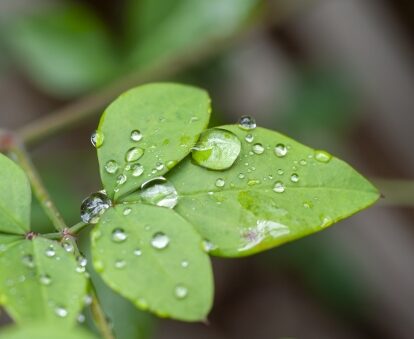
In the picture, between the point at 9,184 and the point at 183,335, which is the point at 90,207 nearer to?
the point at 9,184

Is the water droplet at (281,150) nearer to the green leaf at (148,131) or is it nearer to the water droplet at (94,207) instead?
the green leaf at (148,131)

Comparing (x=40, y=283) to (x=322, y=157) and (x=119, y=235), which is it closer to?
(x=119, y=235)

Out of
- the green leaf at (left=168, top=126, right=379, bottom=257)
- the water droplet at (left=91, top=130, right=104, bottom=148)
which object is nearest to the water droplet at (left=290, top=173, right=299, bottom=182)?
the green leaf at (left=168, top=126, right=379, bottom=257)

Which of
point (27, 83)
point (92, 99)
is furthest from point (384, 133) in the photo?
point (27, 83)

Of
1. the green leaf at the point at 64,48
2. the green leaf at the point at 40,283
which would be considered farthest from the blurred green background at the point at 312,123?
the green leaf at the point at 40,283

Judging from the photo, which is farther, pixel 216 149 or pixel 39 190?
pixel 39 190

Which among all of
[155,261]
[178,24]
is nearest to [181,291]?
[155,261]
